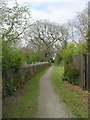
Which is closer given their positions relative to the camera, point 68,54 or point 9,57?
point 9,57

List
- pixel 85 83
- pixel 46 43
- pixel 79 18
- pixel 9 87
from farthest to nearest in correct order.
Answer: pixel 46 43 < pixel 79 18 < pixel 85 83 < pixel 9 87

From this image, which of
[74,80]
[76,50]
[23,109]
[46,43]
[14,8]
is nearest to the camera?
[23,109]

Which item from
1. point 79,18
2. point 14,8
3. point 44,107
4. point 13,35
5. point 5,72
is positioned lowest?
point 44,107

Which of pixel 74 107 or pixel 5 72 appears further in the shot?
pixel 5 72

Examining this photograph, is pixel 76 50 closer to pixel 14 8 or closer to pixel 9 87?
pixel 14 8

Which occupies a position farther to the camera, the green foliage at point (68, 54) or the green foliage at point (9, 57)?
the green foliage at point (68, 54)

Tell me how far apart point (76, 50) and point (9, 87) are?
17635mm

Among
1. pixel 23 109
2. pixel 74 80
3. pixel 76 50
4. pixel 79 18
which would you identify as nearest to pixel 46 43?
pixel 79 18

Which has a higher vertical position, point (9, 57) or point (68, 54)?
point (68, 54)

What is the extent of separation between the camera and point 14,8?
20.6 meters

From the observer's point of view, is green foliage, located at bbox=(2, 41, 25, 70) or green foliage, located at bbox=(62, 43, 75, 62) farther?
green foliage, located at bbox=(62, 43, 75, 62)

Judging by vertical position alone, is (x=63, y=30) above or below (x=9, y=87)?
above

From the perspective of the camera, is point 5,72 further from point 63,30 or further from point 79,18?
point 63,30

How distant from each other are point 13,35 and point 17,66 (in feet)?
8.25
